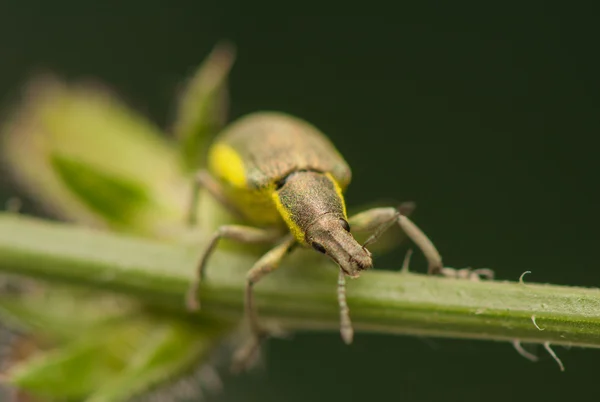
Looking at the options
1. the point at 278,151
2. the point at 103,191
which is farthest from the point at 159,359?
the point at 278,151

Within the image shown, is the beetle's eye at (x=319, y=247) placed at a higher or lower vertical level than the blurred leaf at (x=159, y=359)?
higher

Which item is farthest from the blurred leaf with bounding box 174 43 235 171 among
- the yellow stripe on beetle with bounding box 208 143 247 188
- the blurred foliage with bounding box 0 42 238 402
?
the yellow stripe on beetle with bounding box 208 143 247 188

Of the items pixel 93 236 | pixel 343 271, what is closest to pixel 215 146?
pixel 93 236

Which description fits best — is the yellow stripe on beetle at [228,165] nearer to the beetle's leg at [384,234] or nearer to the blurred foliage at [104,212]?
the blurred foliage at [104,212]

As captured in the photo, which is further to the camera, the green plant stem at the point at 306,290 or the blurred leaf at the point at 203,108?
the blurred leaf at the point at 203,108

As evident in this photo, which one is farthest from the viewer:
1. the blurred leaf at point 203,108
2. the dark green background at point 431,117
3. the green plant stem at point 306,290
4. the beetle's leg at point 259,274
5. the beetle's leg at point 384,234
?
the dark green background at point 431,117

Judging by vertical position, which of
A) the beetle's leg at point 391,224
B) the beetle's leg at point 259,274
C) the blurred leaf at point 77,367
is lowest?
the blurred leaf at point 77,367

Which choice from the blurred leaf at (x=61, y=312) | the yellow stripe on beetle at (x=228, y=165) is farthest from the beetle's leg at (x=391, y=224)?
the blurred leaf at (x=61, y=312)
